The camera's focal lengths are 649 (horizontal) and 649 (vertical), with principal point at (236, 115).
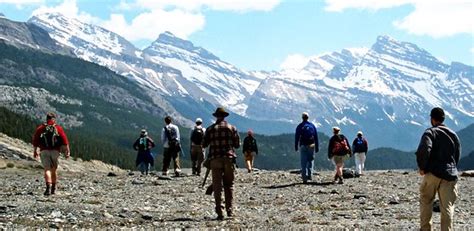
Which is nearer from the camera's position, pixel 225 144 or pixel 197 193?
pixel 225 144

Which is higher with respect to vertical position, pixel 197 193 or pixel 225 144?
pixel 225 144

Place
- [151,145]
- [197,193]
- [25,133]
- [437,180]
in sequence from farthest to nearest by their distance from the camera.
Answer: [25,133] < [151,145] < [197,193] < [437,180]

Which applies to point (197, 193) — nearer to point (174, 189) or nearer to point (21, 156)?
point (174, 189)

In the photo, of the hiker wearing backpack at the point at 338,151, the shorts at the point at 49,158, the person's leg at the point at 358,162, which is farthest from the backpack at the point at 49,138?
the person's leg at the point at 358,162

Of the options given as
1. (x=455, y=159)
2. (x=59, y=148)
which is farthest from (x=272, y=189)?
(x=455, y=159)

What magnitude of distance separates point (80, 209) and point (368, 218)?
7779 millimetres

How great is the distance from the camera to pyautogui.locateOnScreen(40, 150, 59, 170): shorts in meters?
22.7

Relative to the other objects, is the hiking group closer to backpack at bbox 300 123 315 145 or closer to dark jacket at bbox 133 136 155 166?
backpack at bbox 300 123 315 145

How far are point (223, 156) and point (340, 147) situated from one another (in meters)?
13.7

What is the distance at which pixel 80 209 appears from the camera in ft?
57.9

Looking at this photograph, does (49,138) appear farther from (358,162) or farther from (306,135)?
(358,162)

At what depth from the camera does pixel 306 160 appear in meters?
30.1

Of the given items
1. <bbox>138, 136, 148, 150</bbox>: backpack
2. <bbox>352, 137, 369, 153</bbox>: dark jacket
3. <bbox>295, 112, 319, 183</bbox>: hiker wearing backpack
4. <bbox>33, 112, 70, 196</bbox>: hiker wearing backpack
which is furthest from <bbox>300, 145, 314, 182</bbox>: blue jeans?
<bbox>138, 136, 148, 150</bbox>: backpack

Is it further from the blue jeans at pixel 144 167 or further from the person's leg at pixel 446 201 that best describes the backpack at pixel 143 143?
the person's leg at pixel 446 201
